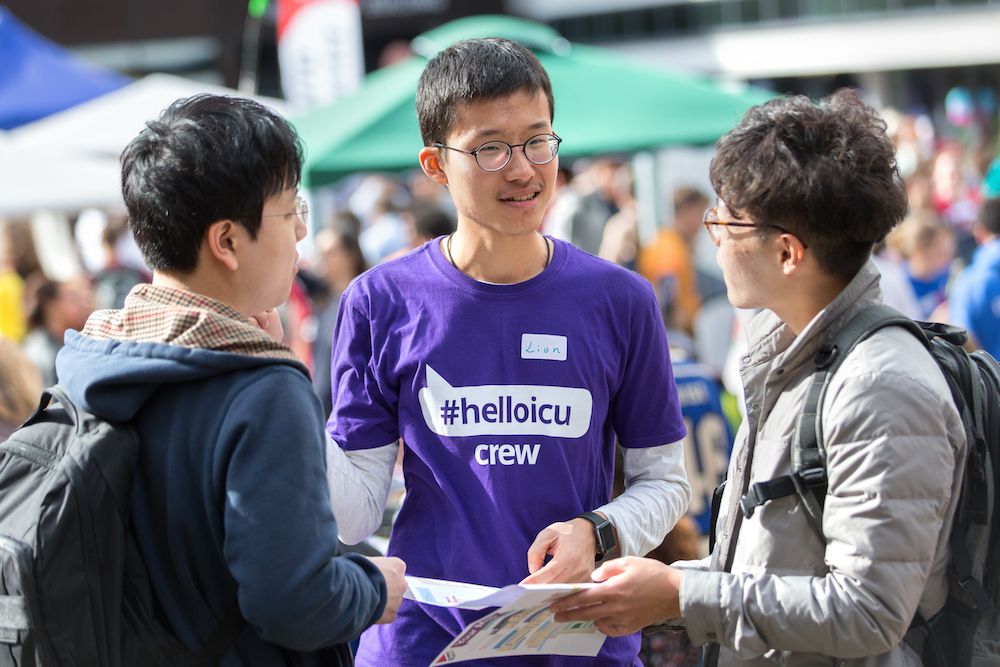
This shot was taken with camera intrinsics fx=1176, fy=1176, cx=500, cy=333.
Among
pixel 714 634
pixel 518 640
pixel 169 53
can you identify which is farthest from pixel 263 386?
pixel 169 53

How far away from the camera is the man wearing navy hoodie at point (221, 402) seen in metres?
1.79

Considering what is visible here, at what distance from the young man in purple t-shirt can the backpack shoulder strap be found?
44 cm

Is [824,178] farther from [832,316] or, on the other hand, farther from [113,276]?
[113,276]

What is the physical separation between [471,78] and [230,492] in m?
1.11

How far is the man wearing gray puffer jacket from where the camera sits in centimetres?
194

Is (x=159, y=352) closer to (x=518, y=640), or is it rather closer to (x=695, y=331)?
(x=518, y=640)

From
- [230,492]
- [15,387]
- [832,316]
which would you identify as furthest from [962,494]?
[15,387]

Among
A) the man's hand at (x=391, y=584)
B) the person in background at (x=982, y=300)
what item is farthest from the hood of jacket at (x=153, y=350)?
the person in background at (x=982, y=300)

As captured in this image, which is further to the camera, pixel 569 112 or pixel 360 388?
pixel 569 112

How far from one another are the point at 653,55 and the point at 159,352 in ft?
125

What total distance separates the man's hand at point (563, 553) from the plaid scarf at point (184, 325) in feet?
2.22

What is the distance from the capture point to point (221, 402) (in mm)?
1843

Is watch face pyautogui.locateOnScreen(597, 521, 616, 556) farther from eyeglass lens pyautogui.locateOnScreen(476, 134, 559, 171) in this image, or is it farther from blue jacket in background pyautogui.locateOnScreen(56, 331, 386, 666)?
eyeglass lens pyautogui.locateOnScreen(476, 134, 559, 171)

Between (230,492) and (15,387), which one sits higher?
(230,492)
